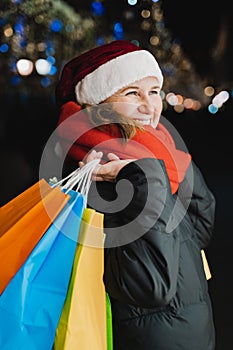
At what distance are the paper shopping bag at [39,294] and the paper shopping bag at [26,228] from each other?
0.03 metres

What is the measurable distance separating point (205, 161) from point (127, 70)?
9.75 feet

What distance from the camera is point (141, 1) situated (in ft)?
10.4

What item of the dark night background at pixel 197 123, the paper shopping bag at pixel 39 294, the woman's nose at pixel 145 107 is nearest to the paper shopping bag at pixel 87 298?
the paper shopping bag at pixel 39 294

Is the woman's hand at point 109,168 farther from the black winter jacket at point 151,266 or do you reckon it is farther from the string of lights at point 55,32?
the string of lights at point 55,32

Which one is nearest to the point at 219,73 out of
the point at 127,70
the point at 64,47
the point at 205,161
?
the point at 205,161

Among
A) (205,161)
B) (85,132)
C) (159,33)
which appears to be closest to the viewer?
(85,132)

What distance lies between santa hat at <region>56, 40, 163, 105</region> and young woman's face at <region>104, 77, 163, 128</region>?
0.01 m

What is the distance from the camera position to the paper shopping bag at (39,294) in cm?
78

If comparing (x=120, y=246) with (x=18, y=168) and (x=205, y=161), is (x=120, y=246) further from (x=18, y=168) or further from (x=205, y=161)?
(x=205, y=161)

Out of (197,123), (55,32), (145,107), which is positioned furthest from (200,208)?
(197,123)

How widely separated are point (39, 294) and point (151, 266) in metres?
0.19

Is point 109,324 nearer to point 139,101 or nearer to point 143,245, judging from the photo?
point 143,245

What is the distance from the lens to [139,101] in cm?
95

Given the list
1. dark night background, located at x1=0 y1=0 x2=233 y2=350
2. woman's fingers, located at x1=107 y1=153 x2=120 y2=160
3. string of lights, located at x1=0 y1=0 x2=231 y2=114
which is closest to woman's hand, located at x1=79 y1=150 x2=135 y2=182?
woman's fingers, located at x1=107 y1=153 x2=120 y2=160
